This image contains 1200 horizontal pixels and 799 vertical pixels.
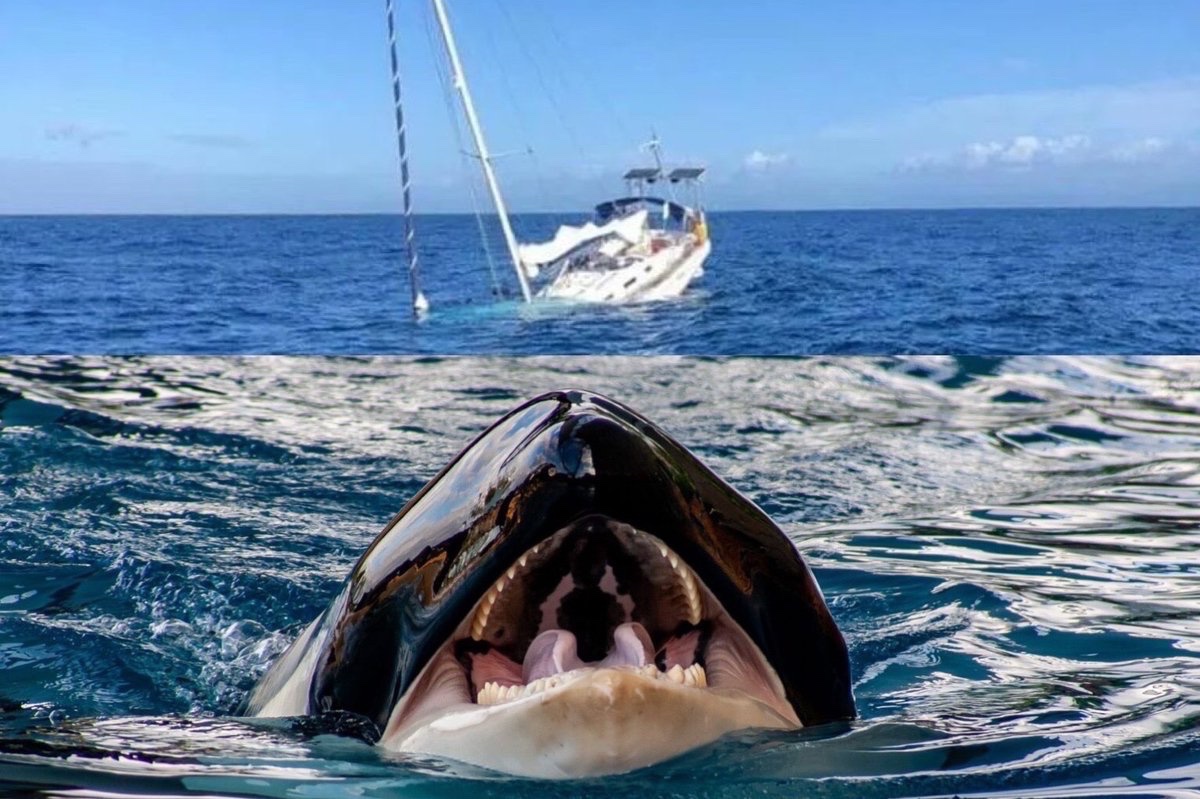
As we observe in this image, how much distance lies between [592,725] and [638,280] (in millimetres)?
41982

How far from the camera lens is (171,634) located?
3.75m

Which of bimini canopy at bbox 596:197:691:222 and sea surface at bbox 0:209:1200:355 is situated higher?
bimini canopy at bbox 596:197:691:222

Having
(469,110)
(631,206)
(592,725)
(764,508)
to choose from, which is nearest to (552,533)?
(592,725)

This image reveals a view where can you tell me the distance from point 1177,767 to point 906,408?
4.94 m

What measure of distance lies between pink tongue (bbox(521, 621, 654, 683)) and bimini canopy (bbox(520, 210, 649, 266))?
3791cm

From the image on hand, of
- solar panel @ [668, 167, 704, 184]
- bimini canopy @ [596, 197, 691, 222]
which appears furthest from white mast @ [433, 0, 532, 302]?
solar panel @ [668, 167, 704, 184]

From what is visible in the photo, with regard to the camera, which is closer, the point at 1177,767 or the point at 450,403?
the point at 1177,767

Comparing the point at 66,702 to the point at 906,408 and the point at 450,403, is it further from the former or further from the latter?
the point at 906,408

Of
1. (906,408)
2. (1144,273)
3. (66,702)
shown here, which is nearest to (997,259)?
(1144,273)

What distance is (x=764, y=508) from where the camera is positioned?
215 inches

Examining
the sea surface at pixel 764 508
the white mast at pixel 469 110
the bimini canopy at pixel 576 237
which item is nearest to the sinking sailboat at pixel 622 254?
the bimini canopy at pixel 576 237

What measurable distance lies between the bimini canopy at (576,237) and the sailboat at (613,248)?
3 centimetres

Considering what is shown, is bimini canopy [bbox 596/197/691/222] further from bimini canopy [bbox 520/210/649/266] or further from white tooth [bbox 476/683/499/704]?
white tooth [bbox 476/683/499/704]

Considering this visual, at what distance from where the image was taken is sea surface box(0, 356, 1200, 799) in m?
1.83
